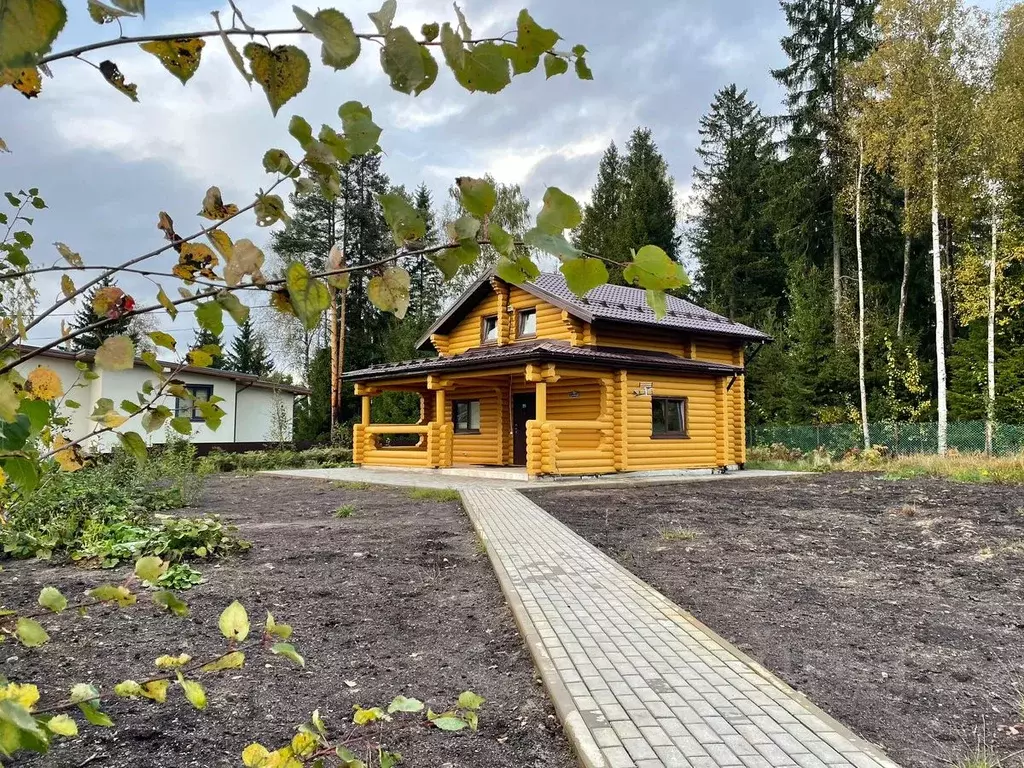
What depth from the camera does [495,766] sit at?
2730 millimetres

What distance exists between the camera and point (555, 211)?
746 mm

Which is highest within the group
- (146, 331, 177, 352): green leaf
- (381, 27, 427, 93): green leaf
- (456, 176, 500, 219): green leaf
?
(381, 27, 427, 93): green leaf

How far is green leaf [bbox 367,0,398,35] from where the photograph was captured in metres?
0.72

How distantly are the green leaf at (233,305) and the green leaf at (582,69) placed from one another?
504 mm

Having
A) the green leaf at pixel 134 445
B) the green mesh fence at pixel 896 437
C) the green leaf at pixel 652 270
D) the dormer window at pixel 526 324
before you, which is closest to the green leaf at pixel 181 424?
the green leaf at pixel 134 445

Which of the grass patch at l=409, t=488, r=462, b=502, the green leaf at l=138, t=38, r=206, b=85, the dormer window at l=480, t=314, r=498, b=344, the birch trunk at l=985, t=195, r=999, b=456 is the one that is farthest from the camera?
the birch trunk at l=985, t=195, r=999, b=456

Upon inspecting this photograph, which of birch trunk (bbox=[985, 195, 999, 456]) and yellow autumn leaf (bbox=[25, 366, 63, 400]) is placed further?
birch trunk (bbox=[985, 195, 999, 456])

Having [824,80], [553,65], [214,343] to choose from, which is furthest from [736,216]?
[553,65]

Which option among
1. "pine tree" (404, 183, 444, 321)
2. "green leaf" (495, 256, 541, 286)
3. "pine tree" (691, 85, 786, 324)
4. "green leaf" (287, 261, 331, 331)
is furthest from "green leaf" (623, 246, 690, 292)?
→ "pine tree" (691, 85, 786, 324)

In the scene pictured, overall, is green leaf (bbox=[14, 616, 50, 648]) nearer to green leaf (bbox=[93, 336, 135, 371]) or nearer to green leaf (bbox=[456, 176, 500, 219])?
green leaf (bbox=[93, 336, 135, 371])

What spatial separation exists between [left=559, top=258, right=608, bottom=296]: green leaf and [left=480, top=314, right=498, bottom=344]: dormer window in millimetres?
18474

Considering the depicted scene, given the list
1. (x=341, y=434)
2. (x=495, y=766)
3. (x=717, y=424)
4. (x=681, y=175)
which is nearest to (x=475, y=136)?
(x=495, y=766)

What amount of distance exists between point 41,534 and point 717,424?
1524cm

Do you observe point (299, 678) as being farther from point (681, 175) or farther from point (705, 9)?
point (681, 175)
